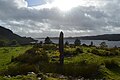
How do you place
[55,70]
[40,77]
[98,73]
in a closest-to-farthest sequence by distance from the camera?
[40,77] < [98,73] < [55,70]

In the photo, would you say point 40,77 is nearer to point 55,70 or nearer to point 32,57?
point 55,70

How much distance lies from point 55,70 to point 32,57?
13628mm

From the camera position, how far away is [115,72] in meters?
39.4

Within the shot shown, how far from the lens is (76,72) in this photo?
38.9m

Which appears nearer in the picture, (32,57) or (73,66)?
(73,66)

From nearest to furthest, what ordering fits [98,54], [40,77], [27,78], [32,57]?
[27,78], [40,77], [32,57], [98,54]

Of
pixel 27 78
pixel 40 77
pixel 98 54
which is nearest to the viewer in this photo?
pixel 27 78

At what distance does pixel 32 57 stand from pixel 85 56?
1034 cm

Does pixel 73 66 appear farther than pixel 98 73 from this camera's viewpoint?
Yes

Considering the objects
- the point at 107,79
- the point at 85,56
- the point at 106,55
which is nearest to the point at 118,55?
the point at 106,55

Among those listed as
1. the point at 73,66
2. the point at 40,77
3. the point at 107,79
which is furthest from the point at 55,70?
the point at 40,77

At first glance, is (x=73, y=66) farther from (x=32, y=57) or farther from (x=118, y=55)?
(x=118, y=55)

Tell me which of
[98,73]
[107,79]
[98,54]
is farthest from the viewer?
[98,54]

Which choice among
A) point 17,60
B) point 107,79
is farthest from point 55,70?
point 17,60
